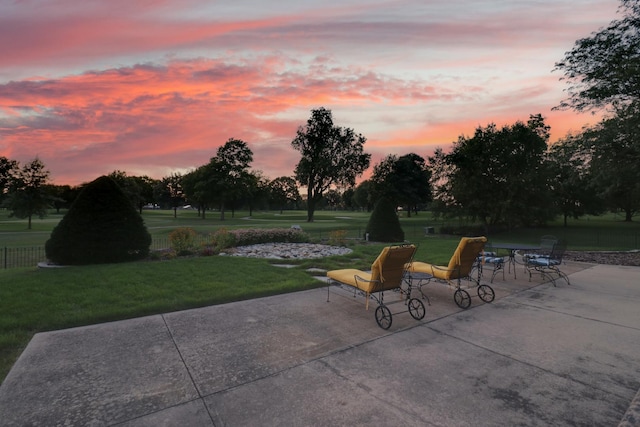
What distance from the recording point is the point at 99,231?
11.1 metres

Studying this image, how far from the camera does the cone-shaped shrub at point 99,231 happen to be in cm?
1077

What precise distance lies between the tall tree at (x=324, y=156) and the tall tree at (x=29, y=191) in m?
33.1

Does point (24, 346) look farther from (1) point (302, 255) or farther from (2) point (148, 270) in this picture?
(1) point (302, 255)

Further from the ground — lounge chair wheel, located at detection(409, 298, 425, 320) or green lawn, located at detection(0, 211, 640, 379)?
lounge chair wheel, located at detection(409, 298, 425, 320)

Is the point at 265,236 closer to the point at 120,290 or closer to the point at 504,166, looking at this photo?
the point at 120,290

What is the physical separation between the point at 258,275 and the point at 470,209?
29296 mm

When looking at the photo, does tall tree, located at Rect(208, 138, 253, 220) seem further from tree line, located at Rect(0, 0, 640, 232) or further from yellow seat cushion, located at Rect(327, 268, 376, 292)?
yellow seat cushion, located at Rect(327, 268, 376, 292)

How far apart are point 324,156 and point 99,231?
44657 millimetres

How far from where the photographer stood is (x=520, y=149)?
108ft

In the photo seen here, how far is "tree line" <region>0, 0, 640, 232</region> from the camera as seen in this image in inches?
→ 741

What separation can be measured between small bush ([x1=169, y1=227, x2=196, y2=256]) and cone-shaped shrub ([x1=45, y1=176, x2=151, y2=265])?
154 centimetres

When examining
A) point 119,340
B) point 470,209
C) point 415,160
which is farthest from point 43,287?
point 415,160

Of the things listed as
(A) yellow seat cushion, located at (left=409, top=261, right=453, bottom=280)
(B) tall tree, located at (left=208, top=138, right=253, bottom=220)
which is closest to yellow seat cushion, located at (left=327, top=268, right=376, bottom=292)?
(A) yellow seat cushion, located at (left=409, top=261, right=453, bottom=280)

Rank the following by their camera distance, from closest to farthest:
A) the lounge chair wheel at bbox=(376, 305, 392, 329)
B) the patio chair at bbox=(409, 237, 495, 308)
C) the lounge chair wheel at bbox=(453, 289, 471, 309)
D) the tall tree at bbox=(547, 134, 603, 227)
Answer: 1. the lounge chair wheel at bbox=(376, 305, 392, 329)
2. the lounge chair wheel at bbox=(453, 289, 471, 309)
3. the patio chair at bbox=(409, 237, 495, 308)
4. the tall tree at bbox=(547, 134, 603, 227)
